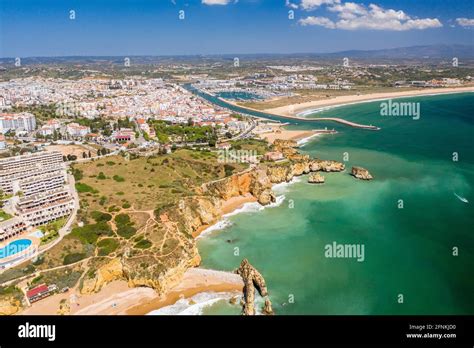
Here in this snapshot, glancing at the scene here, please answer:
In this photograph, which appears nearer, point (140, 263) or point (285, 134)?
point (140, 263)

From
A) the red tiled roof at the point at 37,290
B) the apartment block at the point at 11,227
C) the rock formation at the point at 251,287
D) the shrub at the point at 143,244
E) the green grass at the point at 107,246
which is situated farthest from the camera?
the apartment block at the point at 11,227

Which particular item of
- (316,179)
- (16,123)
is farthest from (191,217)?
(16,123)

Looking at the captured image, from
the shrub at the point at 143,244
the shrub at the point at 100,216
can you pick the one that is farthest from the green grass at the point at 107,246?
the shrub at the point at 100,216

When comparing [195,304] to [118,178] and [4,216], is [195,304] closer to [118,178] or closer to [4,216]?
[4,216]

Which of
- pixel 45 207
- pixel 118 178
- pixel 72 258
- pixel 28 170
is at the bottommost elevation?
pixel 72 258

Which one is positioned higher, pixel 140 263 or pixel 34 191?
pixel 34 191

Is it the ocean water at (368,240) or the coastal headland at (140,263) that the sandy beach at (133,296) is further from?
the ocean water at (368,240)

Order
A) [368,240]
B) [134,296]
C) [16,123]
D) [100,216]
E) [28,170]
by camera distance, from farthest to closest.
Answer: [16,123], [28,170], [100,216], [368,240], [134,296]
